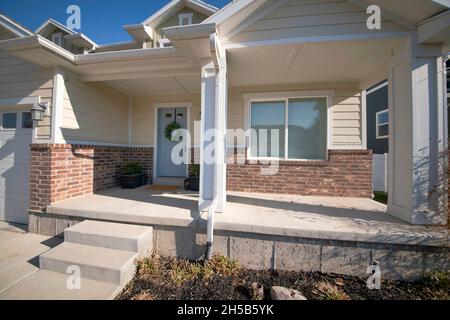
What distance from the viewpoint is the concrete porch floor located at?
7.55ft

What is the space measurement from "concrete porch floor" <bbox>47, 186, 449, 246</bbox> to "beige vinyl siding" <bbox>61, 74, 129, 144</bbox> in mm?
1390

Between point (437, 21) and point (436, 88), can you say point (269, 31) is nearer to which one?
point (437, 21)

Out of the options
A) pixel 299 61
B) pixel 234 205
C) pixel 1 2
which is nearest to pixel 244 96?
Result: pixel 299 61

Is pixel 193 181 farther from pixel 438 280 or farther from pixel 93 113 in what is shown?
pixel 438 280

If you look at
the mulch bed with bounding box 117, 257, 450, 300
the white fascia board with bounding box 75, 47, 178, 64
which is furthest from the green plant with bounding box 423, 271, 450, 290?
the white fascia board with bounding box 75, 47, 178, 64

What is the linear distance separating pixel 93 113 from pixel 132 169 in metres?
1.54

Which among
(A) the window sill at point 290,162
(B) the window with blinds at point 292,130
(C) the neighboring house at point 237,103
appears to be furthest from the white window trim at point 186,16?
(A) the window sill at point 290,162

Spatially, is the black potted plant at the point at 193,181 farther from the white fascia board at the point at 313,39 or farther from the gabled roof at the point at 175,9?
the gabled roof at the point at 175,9

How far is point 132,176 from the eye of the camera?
15.4 feet

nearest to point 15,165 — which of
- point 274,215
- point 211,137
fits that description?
point 211,137

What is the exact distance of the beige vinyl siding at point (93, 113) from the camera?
12.0 ft

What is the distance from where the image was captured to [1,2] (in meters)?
3.88

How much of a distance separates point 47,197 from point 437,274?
564 cm

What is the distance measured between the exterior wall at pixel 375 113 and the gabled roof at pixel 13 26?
11.7 metres
